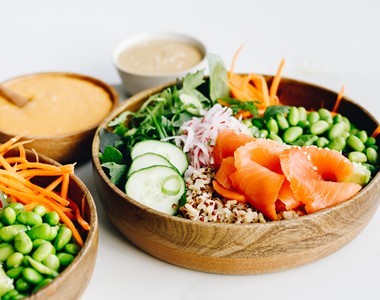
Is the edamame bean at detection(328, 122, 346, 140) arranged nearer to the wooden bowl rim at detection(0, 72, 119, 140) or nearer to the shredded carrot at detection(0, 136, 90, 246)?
the wooden bowl rim at detection(0, 72, 119, 140)

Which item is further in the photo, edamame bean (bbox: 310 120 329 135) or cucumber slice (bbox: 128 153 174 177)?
edamame bean (bbox: 310 120 329 135)

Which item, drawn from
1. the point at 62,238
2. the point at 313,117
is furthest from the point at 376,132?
the point at 62,238

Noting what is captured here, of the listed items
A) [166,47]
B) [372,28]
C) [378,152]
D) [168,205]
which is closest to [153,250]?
[168,205]

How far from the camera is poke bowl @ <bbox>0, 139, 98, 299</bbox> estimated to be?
74.5 inches

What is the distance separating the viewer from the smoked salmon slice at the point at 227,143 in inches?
99.1

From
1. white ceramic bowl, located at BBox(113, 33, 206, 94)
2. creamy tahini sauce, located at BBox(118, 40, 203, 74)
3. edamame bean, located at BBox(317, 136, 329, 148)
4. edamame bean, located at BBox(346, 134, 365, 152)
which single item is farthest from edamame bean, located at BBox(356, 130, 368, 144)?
creamy tahini sauce, located at BBox(118, 40, 203, 74)

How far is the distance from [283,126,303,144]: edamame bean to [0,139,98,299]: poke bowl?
3.28 feet

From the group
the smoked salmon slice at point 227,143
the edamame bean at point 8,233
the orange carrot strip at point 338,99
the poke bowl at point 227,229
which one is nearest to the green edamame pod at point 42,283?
the edamame bean at point 8,233

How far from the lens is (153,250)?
2.37 m

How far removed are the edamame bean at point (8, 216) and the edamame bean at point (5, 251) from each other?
0.35 ft

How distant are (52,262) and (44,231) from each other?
14 cm

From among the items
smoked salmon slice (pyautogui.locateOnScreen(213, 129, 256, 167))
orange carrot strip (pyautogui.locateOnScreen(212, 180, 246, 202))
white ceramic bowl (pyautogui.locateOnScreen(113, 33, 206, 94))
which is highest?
smoked salmon slice (pyautogui.locateOnScreen(213, 129, 256, 167))

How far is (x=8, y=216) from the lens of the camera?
210 cm

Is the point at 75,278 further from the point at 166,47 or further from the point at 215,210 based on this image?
the point at 166,47
